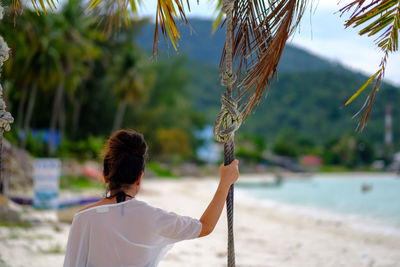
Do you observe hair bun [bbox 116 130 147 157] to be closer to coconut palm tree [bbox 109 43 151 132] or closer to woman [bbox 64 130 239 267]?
woman [bbox 64 130 239 267]

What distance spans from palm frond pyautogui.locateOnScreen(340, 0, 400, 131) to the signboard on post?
26.4ft

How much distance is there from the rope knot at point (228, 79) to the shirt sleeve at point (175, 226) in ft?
2.60

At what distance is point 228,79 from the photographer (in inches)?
85.7

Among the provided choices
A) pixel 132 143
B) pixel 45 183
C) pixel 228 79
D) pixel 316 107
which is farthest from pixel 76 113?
pixel 316 107

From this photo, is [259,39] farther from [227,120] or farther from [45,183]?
[45,183]

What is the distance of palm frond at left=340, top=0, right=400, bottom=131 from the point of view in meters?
2.21

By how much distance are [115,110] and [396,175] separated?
4557 cm

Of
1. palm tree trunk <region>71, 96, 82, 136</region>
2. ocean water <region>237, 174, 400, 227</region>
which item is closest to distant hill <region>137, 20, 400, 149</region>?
ocean water <region>237, 174, 400, 227</region>

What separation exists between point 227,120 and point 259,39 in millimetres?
603

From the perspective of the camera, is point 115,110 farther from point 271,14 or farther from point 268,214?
point 271,14

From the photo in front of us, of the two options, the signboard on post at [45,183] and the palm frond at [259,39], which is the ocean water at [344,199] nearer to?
the signboard on post at [45,183]

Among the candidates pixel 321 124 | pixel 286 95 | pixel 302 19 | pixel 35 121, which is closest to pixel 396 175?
pixel 321 124

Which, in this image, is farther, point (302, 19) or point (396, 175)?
point (396, 175)

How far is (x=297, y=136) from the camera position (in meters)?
68.9
